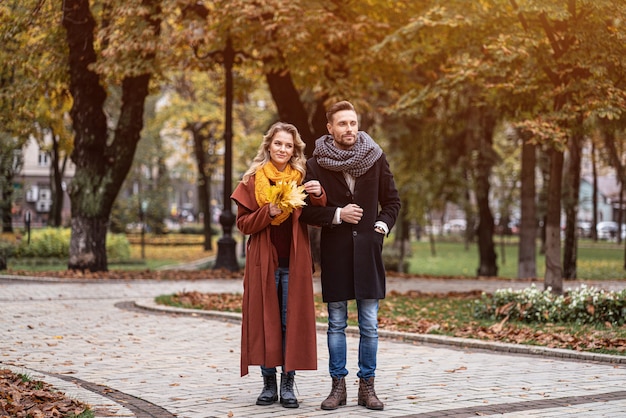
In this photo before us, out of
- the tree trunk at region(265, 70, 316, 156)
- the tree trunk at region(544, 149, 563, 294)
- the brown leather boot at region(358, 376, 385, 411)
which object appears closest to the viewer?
the brown leather boot at region(358, 376, 385, 411)

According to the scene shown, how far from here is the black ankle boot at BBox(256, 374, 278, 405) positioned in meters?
7.53

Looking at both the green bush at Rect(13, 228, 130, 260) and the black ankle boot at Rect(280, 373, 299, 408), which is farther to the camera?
the green bush at Rect(13, 228, 130, 260)

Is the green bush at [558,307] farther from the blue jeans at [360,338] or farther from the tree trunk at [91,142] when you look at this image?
the tree trunk at [91,142]

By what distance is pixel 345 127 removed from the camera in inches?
289

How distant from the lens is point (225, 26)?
65.9ft

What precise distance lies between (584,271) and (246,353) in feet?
89.1

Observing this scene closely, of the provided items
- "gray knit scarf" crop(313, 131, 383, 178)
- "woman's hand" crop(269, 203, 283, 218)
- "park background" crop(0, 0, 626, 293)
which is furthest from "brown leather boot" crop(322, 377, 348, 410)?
"park background" crop(0, 0, 626, 293)

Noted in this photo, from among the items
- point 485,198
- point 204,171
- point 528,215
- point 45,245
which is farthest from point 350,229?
point 204,171

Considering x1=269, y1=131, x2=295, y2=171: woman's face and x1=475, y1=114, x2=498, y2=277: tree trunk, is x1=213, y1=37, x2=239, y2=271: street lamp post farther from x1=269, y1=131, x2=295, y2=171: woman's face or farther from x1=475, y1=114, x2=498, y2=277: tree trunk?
x1=269, y1=131, x2=295, y2=171: woman's face

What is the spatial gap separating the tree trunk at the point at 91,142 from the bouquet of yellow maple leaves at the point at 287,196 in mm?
15219

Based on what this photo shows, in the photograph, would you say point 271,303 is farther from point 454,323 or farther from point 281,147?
point 454,323

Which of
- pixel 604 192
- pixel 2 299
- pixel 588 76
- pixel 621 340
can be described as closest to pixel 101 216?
pixel 2 299

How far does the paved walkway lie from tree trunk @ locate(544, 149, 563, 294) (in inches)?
139

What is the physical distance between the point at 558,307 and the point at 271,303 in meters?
6.48
